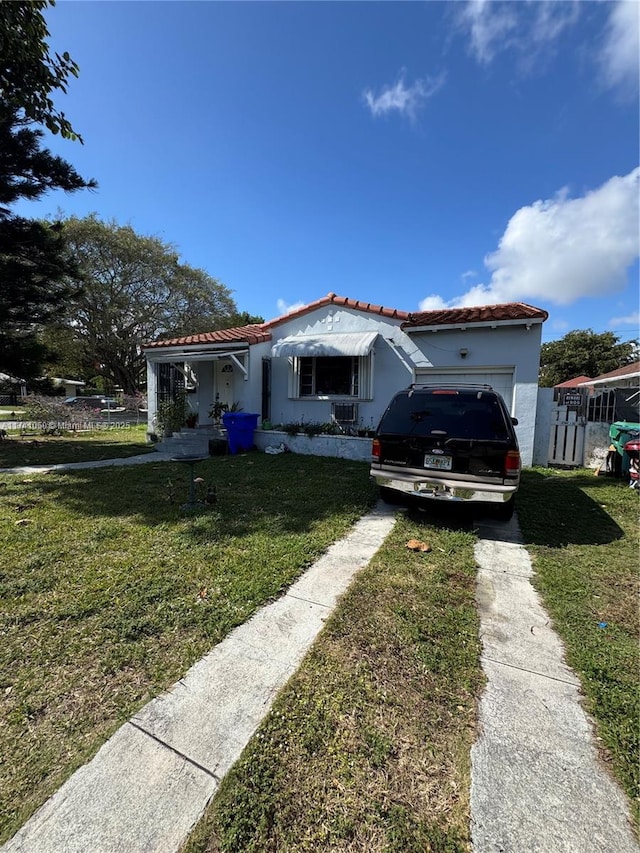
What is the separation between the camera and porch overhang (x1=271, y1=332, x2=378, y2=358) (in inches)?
434

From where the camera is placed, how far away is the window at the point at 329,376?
39.9ft

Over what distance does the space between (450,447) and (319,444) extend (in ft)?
20.2

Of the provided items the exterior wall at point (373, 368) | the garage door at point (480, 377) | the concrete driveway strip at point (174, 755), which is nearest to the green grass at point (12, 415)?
the exterior wall at point (373, 368)

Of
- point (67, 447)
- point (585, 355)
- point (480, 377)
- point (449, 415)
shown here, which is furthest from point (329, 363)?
point (585, 355)

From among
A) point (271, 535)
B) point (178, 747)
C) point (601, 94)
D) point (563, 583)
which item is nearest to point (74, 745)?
point (178, 747)

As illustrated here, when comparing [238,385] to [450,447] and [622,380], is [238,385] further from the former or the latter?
[622,380]

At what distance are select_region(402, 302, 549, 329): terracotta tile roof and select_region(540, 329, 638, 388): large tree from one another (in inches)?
1406

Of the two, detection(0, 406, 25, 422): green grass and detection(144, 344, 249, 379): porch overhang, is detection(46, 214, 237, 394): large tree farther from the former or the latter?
detection(144, 344, 249, 379): porch overhang

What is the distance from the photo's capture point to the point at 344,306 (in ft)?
39.9

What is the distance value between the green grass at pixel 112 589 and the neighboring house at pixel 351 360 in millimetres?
5200

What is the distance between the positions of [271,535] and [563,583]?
138 inches

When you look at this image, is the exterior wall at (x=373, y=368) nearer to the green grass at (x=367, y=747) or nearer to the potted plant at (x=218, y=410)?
the potted plant at (x=218, y=410)

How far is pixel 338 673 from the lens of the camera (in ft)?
8.53

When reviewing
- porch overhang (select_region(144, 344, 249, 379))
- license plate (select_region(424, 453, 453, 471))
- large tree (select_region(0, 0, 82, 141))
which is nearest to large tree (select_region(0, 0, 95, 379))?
large tree (select_region(0, 0, 82, 141))
